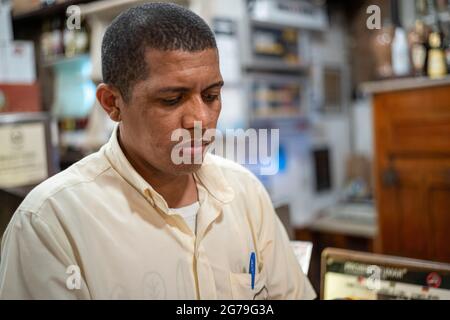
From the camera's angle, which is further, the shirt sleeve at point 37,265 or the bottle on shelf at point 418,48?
the bottle on shelf at point 418,48

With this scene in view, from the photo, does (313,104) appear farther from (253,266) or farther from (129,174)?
(129,174)

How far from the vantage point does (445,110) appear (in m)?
2.27

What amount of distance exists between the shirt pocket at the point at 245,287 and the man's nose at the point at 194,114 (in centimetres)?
34

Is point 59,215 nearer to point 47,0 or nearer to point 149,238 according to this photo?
point 149,238

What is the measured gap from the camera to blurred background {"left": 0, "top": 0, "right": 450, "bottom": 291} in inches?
50.2

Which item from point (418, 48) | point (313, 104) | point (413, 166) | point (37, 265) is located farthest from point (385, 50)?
point (37, 265)

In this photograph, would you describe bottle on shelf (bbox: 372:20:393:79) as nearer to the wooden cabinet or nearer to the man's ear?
the wooden cabinet

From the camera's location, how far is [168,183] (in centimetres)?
93

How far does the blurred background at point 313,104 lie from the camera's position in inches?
50.2

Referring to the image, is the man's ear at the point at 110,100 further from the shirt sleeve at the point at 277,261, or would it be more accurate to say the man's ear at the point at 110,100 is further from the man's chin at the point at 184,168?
the shirt sleeve at the point at 277,261

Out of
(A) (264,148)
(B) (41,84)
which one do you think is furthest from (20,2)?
(B) (41,84)

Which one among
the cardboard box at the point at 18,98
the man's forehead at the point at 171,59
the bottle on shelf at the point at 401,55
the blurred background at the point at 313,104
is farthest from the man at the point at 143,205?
the bottle on shelf at the point at 401,55

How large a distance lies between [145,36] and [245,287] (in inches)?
21.0
